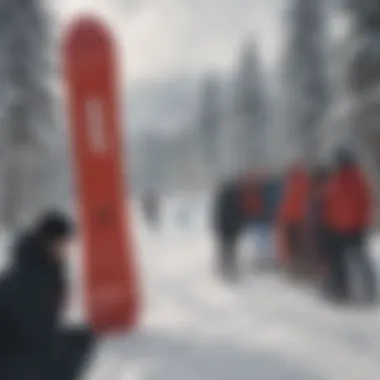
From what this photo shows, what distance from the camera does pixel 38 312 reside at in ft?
14.9

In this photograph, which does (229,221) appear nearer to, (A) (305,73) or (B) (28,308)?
(B) (28,308)

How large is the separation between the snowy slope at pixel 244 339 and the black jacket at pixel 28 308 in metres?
3.73

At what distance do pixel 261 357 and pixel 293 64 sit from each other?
3704 centimetres

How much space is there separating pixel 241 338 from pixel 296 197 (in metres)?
3.48

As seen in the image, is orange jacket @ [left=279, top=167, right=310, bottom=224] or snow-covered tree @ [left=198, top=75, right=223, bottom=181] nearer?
orange jacket @ [left=279, top=167, right=310, bottom=224]

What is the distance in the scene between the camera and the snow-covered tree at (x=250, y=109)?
67625 millimetres

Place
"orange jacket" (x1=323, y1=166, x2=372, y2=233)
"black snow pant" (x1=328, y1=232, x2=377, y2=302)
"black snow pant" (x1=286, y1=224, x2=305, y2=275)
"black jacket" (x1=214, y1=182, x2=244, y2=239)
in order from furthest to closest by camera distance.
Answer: "black jacket" (x1=214, y1=182, x2=244, y2=239) < "black snow pant" (x1=286, y1=224, x2=305, y2=275) < "black snow pant" (x1=328, y1=232, x2=377, y2=302) < "orange jacket" (x1=323, y1=166, x2=372, y2=233)

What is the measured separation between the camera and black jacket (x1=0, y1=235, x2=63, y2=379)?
4.50 m

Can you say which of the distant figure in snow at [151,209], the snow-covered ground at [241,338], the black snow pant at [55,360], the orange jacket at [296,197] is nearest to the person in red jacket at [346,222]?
the snow-covered ground at [241,338]

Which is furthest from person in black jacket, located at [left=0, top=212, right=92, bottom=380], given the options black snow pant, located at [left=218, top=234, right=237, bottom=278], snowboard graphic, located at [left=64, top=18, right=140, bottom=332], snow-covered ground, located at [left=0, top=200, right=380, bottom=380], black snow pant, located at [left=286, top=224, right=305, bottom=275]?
black snow pant, located at [left=218, top=234, right=237, bottom=278]

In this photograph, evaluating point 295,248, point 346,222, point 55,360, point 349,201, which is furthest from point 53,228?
point 295,248

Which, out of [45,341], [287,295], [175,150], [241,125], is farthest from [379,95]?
[175,150]

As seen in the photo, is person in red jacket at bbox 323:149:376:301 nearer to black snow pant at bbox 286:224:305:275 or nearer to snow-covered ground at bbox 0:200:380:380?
snow-covered ground at bbox 0:200:380:380

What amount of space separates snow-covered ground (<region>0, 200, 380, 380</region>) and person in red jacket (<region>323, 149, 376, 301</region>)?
1.22 ft
